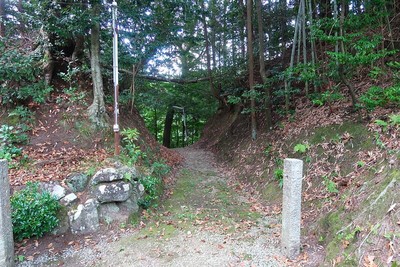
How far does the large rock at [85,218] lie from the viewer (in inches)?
172

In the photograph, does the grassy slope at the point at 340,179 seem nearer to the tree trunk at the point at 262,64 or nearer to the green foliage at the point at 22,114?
the tree trunk at the point at 262,64

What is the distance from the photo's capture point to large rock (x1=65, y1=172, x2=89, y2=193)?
15.4 feet

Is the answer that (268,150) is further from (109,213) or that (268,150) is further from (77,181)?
(77,181)

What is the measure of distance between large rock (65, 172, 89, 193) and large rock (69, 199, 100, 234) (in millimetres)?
367

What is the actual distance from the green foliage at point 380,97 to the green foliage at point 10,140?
22.9 feet

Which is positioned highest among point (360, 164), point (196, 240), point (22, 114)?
point (22, 114)

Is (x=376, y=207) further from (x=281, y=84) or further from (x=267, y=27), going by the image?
(x=267, y=27)

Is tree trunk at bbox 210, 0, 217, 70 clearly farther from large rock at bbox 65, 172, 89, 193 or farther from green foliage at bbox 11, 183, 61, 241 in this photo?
green foliage at bbox 11, 183, 61, 241

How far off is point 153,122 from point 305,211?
1788 centimetres

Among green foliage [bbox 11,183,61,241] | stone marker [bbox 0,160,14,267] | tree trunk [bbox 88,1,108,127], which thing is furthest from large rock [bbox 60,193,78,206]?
tree trunk [bbox 88,1,108,127]

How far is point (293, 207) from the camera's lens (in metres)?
3.57

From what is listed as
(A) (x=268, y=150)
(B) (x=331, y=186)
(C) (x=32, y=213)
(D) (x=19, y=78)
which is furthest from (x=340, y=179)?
(D) (x=19, y=78)

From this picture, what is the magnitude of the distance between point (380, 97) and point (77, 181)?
611 centimetres

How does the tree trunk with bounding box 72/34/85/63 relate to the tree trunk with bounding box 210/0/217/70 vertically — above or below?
below
